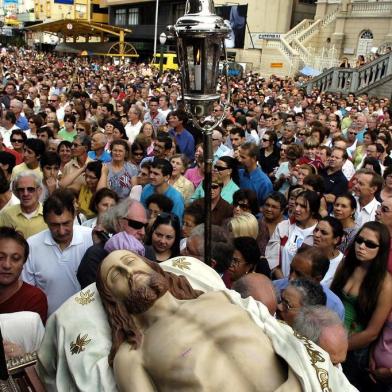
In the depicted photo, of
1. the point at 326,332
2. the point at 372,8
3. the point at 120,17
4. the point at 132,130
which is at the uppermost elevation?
the point at 372,8

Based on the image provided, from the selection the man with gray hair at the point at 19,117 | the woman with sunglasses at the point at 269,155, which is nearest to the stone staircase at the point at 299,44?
the woman with sunglasses at the point at 269,155

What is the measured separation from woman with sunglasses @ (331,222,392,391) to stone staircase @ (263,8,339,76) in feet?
90.3

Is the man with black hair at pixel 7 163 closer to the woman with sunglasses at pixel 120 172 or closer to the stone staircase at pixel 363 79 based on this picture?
the woman with sunglasses at pixel 120 172

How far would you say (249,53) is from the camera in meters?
34.2

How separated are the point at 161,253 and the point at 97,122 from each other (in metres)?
6.13

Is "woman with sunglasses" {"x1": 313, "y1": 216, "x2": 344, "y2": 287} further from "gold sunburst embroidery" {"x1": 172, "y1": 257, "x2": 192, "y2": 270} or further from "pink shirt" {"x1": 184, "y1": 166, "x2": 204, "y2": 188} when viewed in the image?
"pink shirt" {"x1": 184, "y1": 166, "x2": 204, "y2": 188}

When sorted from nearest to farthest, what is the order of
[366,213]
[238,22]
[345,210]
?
[345,210] < [366,213] < [238,22]

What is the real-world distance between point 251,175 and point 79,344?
14.0ft

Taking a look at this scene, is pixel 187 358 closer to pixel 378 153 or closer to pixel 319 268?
pixel 319 268

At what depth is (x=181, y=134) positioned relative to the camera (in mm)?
8648

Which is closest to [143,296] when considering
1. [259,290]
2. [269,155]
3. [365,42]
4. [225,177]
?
[259,290]

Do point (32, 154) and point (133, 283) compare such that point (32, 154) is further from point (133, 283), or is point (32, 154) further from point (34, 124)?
point (133, 283)

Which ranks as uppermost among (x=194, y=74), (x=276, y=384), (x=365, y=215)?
(x=194, y=74)

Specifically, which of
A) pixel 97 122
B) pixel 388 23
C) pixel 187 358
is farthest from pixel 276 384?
pixel 388 23
